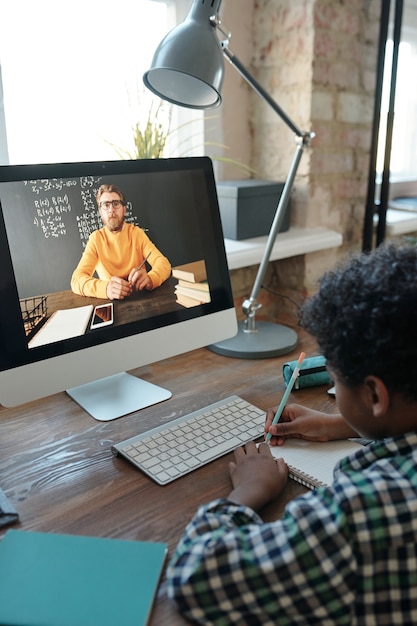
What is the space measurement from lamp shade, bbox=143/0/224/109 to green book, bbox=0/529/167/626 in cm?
85

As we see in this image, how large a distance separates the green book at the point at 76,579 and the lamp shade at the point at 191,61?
85cm

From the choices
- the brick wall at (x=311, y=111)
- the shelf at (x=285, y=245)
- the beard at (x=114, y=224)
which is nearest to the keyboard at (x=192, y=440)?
the beard at (x=114, y=224)

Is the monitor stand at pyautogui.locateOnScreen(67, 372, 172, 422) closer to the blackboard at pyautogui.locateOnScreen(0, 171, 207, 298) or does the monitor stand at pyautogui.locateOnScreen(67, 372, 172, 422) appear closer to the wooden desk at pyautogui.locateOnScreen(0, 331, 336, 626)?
the wooden desk at pyautogui.locateOnScreen(0, 331, 336, 626)

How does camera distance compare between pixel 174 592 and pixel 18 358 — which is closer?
pixel 174 592

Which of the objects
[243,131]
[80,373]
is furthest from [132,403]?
[243,131]

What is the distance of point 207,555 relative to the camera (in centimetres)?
62

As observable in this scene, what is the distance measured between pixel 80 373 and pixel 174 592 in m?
0.45

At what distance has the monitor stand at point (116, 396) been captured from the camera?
1.05 metres

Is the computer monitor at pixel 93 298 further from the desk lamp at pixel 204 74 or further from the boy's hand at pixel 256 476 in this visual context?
the boy's hand at pixel 256 476

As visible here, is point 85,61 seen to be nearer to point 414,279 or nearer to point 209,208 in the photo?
point 209,208

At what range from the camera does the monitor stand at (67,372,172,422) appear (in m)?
1.05

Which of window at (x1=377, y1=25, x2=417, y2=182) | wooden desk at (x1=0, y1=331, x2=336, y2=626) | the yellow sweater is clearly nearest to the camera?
wooden desk at (x1=0, y1=331, x2=336, y2=626)

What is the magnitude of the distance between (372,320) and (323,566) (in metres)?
0.28

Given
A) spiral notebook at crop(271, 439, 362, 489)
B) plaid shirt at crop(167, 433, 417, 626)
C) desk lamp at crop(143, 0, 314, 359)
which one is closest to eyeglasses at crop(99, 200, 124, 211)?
desk lamp at crop(143, 0, 314, 359)
